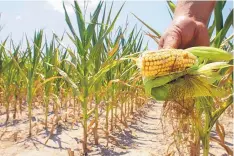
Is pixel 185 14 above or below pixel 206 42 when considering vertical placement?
above

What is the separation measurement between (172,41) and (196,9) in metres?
Answer: 0.27

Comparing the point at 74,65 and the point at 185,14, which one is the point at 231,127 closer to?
the point at 74,65

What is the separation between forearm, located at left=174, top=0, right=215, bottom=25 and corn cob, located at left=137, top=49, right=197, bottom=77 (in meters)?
0.35

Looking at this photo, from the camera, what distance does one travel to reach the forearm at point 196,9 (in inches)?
58.7

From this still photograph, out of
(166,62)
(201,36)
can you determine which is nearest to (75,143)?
(201,36)

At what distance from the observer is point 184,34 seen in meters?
1.39

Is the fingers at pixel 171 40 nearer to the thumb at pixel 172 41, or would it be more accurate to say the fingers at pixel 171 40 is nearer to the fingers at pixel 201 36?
the thumb at pixel 172 41

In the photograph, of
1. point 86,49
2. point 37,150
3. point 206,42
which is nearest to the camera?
point 206,42

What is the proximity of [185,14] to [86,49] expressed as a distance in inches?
66.5

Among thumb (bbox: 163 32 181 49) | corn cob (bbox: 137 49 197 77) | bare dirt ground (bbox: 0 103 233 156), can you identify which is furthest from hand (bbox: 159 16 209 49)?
bare dirt ground (bbox: 0 103 233 156)

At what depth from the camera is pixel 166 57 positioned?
3.89 feet

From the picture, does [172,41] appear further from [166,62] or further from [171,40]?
[166,62]

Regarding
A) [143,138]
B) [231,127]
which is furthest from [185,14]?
[231,127]

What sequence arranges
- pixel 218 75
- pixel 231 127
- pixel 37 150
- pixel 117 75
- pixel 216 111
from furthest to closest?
1. pixel 231 127
2. pixel 117 75
3. pixel 37 150
4. pixel 216 111
5. pixel 218 75
